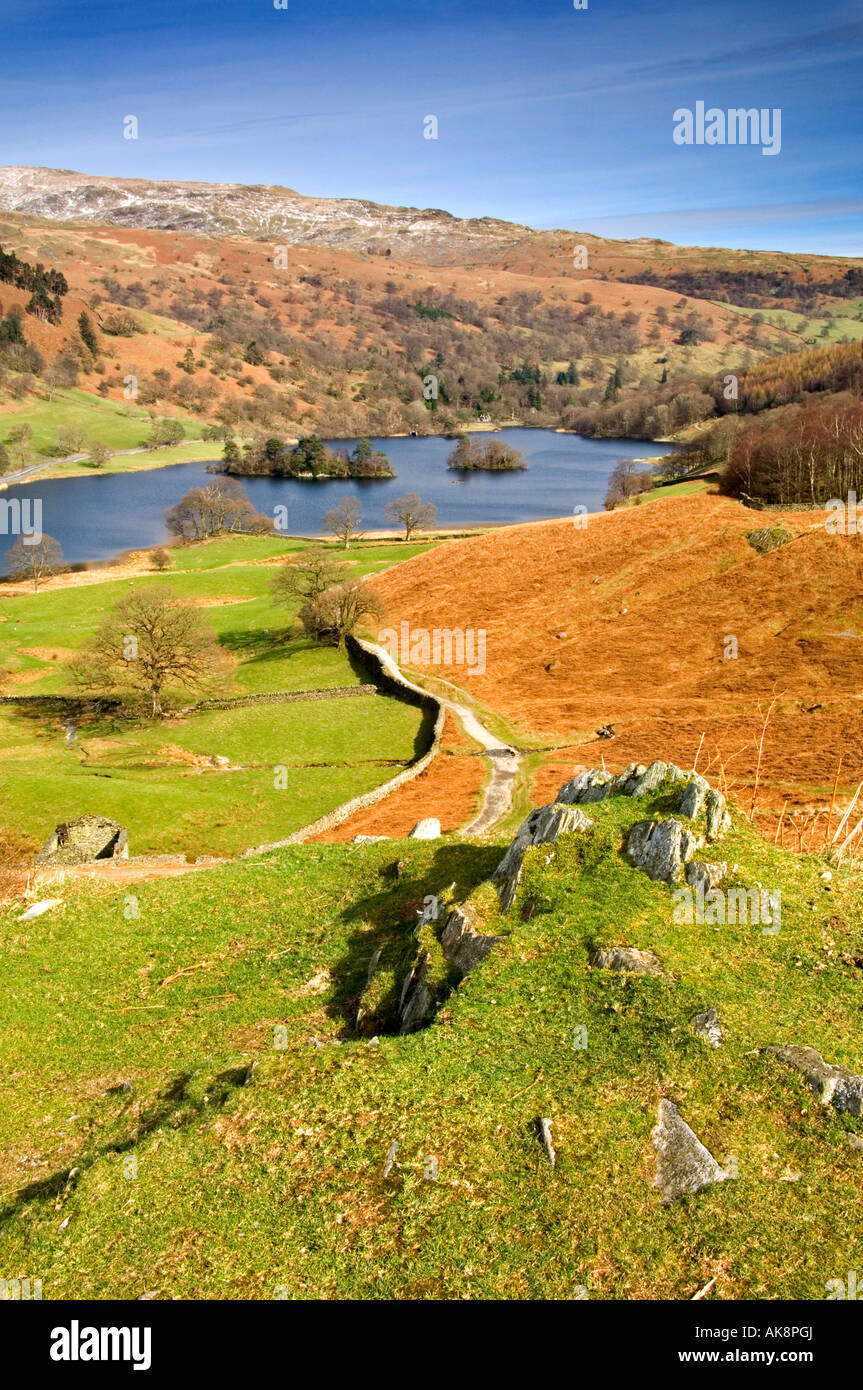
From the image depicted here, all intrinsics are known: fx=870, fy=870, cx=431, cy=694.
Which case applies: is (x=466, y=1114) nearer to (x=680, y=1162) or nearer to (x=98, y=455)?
(x=680, y=1162)

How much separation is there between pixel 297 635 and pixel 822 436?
60.2m

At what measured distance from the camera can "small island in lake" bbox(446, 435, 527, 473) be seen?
190 m

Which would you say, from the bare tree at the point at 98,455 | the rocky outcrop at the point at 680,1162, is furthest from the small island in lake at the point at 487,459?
the rocky outcrop at the point at 680,1162

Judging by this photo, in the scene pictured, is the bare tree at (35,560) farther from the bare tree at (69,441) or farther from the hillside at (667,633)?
the bare tree at (69,441)

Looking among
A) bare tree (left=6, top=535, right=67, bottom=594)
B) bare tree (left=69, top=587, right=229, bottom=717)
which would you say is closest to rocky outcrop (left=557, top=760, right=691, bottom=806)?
bare tree (left=69, top=587, right=229, bottom=717)

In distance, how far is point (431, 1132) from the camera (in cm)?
1363

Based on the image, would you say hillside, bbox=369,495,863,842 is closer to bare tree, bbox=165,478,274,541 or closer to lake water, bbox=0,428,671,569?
bare tree, bbox=165,478,274,541

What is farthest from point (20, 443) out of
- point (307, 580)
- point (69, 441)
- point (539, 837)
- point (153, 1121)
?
point (153, 1121)

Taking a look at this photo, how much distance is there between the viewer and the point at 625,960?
16500 millimetres

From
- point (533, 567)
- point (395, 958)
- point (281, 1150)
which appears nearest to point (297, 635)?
point (533, 567)

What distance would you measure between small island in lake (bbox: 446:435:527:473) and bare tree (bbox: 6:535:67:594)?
108065 mm

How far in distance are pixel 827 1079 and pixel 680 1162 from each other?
110 inches

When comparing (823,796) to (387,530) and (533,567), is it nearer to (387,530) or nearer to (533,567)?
(533,567)

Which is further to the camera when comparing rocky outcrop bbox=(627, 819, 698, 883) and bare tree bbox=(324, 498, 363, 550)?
bare tree bbox=(324, 498, 363, 550)
